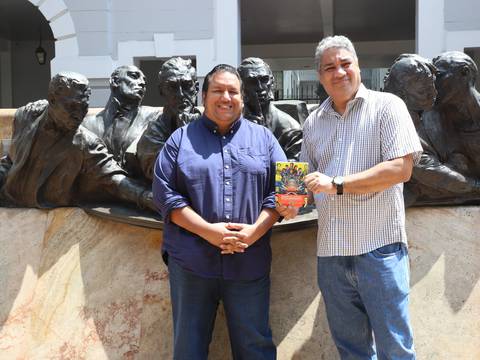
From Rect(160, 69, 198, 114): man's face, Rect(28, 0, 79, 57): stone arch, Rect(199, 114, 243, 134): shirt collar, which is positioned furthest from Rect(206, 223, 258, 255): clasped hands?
Rect(28, 0, 79, 57): stone arch

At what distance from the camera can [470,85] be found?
3002mm

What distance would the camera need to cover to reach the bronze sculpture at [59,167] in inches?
121

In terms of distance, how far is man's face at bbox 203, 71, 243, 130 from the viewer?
2.28m

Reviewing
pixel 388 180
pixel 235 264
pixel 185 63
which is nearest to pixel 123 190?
pixel 185 63

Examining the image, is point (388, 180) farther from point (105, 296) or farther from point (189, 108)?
point (105, 296)

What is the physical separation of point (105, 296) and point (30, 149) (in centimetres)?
87

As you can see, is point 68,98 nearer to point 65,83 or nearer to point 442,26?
point 65,83

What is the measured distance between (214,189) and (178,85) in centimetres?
92

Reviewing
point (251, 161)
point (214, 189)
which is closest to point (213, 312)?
point (214, 189)

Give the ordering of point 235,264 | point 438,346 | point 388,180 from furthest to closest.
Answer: point 438,346 → point 235,264 → point 388,180

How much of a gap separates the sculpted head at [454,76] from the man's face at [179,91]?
4.19 ft

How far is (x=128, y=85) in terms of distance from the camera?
3660 millimetres

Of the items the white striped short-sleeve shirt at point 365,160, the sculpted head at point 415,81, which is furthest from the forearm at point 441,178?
the white striped short-sleeve shirt at point 365,160

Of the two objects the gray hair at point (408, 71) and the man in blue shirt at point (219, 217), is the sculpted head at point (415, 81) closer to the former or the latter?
the gray hair at point (408, 71)
